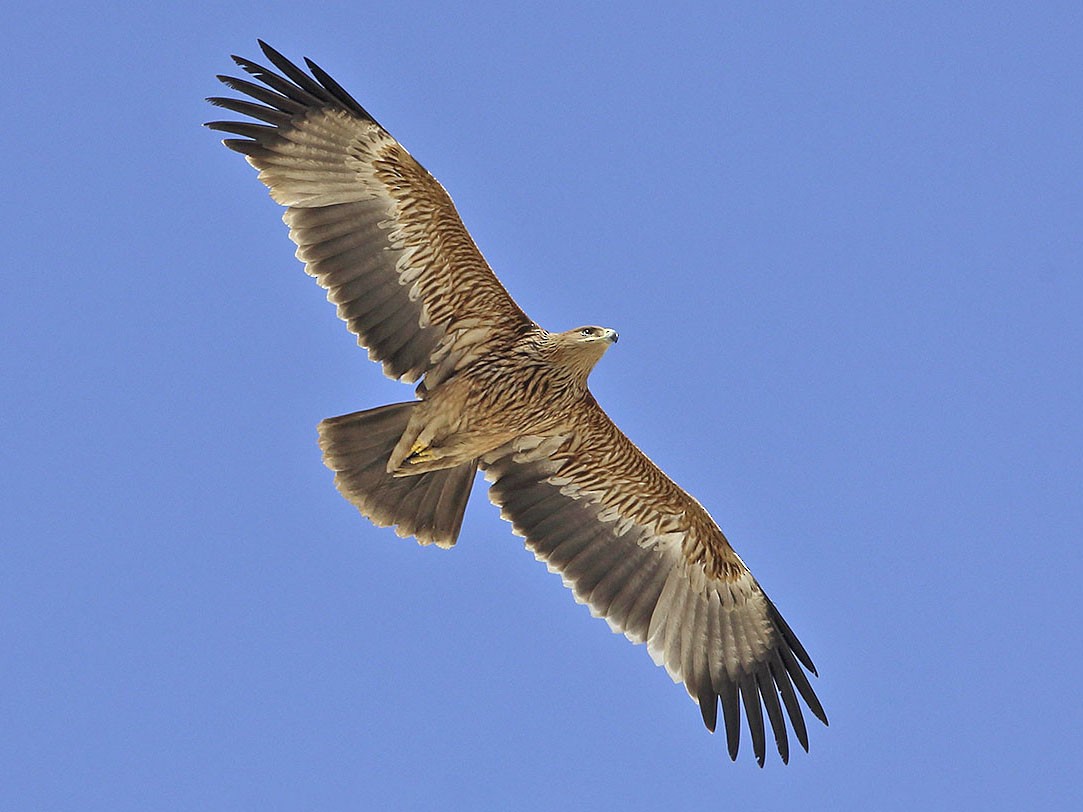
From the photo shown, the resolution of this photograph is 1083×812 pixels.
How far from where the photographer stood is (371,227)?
609 inches

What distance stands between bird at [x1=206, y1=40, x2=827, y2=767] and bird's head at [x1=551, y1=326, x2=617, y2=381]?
0.05 feet

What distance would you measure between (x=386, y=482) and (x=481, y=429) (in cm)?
92

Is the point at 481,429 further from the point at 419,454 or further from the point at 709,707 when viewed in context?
the point at 709,707

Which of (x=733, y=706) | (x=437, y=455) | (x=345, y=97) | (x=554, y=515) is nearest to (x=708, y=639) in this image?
(x=733, y=706)

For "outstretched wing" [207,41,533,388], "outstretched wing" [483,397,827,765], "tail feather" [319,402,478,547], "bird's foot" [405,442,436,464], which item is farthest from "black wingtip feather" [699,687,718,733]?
"outstretched wing" [207,41,533,388]

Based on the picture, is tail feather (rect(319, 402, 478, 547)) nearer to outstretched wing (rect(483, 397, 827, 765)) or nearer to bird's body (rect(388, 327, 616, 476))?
bird's body (rect(388, 327, 616, 476))

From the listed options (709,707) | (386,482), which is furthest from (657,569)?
(386,482)

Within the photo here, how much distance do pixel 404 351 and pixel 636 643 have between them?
326 cm

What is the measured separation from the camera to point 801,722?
16.2m

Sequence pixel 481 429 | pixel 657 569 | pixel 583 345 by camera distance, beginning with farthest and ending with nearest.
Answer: pixel 657 569, pixel 481 429, pixel 583 345

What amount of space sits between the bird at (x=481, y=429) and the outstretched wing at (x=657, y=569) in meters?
0.01

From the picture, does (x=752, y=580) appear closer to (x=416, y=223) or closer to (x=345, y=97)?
(x=416, y=223)

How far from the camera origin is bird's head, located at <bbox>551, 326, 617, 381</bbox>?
15.1 metres

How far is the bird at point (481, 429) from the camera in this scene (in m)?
15.3
